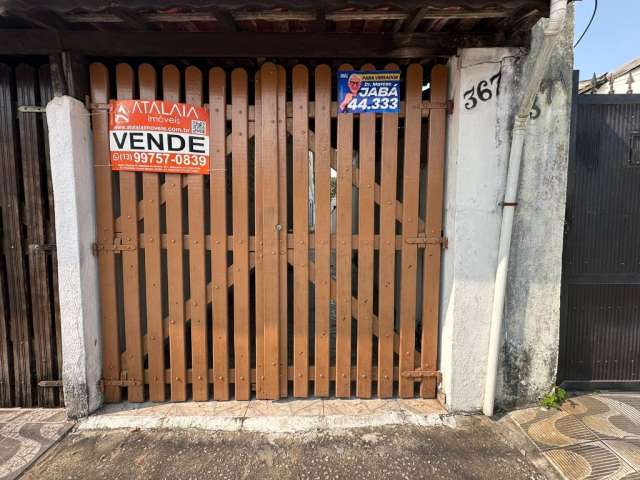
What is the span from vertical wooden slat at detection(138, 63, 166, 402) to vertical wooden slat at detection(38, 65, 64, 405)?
2.65ft

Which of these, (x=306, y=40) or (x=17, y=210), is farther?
(x=17, y=210)

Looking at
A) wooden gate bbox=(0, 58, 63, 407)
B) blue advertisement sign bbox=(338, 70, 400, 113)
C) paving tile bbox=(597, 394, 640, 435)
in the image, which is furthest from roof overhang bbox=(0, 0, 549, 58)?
paving tile bbox=(597, 394, 640, 435)

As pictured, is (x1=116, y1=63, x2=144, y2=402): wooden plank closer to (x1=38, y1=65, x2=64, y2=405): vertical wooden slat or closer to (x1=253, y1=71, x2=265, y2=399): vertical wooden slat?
(x1=38, y1=65, x2=64, y2=405): vertical wooden slat

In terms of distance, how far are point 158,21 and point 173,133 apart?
0.86 meters

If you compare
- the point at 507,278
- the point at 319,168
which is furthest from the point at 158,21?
the point at 507,278

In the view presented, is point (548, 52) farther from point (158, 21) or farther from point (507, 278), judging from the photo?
point (158, 21)

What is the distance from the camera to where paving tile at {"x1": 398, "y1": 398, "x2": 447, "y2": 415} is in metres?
3.18

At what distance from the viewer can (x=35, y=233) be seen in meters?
3.14

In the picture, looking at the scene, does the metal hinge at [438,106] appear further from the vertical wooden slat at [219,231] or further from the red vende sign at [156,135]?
the red vende sign at [156,135]

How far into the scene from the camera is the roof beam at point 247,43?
2.89 m

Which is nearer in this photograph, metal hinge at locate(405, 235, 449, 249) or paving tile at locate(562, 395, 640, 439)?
paving tile at locate(562, 395, 640, 439)

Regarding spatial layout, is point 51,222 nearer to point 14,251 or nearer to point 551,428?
point 14,251

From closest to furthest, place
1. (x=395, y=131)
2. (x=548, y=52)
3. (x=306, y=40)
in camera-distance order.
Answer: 1. (x=548, y=52)
2. (x=306, y=40)
3. (x=395, y=131)

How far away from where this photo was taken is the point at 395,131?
312 cm
